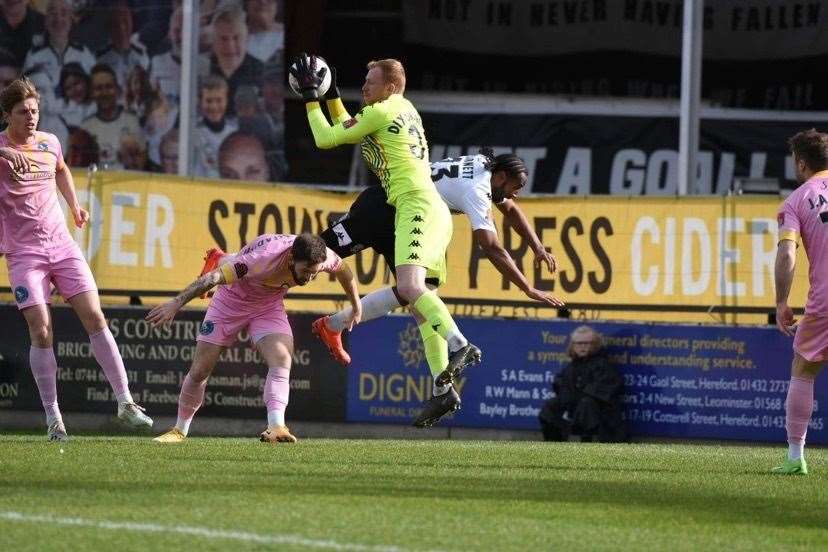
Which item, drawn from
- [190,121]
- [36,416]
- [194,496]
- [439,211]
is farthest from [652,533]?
[190,121]

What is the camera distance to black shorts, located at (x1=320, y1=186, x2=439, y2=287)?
1143 centimetres

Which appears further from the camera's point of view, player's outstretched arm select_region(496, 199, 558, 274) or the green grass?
player's outstretched arm select_region(496, 199, 558, 274)

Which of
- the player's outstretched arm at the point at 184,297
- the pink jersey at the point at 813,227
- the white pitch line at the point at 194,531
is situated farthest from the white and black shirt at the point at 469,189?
the white pitch line at the point at 194,531

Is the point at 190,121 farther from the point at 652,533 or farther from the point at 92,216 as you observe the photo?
the point at 652,533

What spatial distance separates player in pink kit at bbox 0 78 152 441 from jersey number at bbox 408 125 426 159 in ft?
6.95

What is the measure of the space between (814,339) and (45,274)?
4.64m

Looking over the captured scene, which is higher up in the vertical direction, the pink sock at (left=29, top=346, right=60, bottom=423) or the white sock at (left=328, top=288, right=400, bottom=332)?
the white sock at (left=328, top=288, right=400, bottom=332)

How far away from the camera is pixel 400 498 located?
27.3ft

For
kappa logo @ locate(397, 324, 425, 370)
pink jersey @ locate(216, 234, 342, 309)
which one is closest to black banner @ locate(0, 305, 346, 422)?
kappa logo @ locate(397, 324, 425, 370)

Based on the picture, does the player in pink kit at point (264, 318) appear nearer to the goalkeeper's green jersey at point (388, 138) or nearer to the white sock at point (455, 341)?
the goalkeeper's green jersey at point (388, 138)

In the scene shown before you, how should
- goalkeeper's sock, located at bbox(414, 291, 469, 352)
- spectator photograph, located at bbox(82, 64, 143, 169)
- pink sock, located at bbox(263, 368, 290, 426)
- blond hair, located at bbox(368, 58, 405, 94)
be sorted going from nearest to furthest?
goalkeeper's sock, located at bbox(414, 291, 469, 352), blond hair, located at bbox(368, 58, 405, 94), pink sock, located at bbox(263, 368, 290, 426), spectator photograph, located at bbox(82, 64, 143, 169)

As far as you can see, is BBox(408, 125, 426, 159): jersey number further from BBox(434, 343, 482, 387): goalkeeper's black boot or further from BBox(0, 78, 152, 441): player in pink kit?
BBox(0, 78, 152, 441): player in pink kit

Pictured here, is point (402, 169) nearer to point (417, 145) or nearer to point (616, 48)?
point (417, 145)

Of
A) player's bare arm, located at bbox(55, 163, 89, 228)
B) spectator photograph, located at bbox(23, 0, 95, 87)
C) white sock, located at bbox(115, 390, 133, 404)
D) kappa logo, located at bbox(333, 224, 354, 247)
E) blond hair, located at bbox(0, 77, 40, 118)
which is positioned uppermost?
spectator photograph, located at bbox(23, 0, 95, 87)
